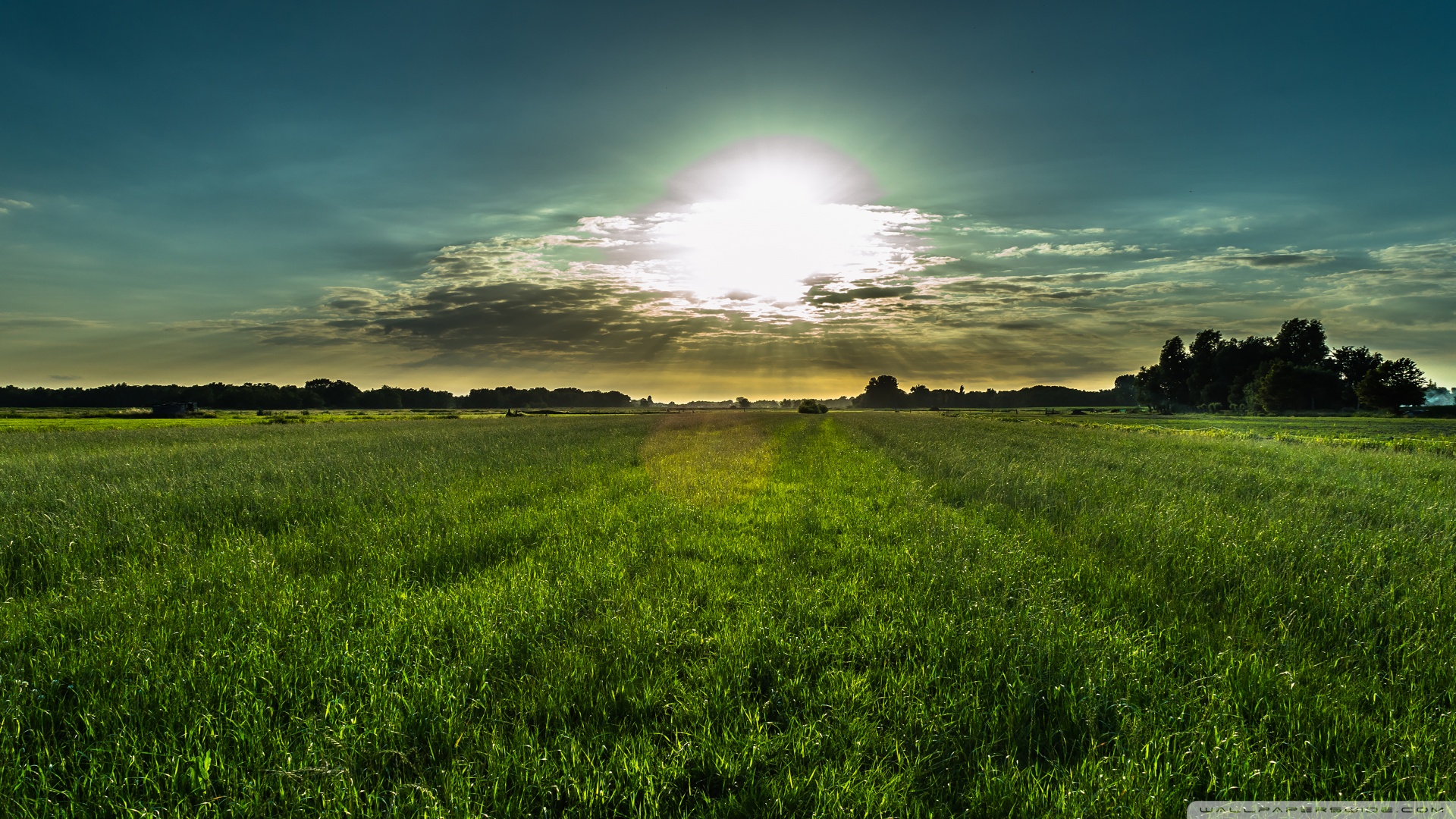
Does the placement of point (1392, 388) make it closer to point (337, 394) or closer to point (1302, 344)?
point (1302, 344)

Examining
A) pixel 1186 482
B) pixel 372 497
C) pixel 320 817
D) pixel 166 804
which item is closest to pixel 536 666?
pixel 320 817

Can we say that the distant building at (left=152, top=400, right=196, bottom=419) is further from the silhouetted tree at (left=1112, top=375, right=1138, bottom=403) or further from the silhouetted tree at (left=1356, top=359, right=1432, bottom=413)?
the silhouetted tree at (left=1112, top=375, right=1138, bottom=403)

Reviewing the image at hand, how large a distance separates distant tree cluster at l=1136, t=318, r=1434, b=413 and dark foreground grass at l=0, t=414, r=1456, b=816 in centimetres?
11108

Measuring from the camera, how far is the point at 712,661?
13.3ft

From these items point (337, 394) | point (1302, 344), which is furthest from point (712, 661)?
point (337, 394)

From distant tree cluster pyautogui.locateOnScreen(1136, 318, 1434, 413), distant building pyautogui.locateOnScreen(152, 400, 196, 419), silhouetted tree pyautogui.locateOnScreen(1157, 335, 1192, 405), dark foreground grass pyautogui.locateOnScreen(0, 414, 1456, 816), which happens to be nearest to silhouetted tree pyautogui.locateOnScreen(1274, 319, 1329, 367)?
distant tree cluster pyautogui.locateOnScreen(1136, 318, 1434, 413)

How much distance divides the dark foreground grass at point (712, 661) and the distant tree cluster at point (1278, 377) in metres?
111

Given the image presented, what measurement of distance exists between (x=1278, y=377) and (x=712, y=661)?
124 m

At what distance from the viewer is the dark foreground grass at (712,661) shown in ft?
8.98

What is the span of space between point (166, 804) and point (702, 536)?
19.3 ft

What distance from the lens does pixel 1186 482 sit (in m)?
13.2

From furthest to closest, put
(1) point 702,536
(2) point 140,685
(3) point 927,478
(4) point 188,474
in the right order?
(3) point 927,478 → (4) point 188,474 → (1) point 702,536 → (2) point 140,685

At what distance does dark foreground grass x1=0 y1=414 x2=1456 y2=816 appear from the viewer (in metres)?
2.74

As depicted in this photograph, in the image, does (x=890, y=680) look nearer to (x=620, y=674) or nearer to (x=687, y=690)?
(x=687, y=690)
